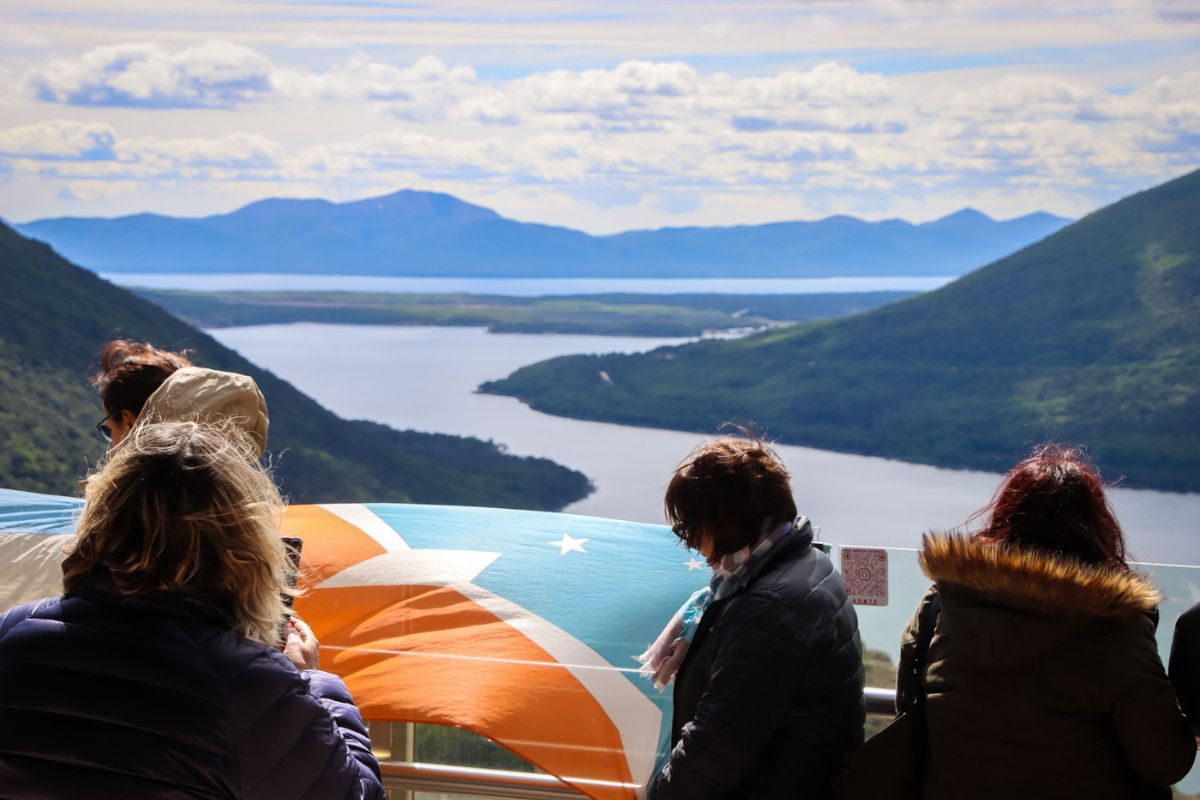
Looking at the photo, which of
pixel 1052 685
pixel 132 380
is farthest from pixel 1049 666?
pixel 132 380

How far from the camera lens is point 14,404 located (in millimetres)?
39406

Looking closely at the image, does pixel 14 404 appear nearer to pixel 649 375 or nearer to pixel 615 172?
pixel 649 375

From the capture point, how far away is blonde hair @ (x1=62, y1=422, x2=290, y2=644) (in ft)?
4.84

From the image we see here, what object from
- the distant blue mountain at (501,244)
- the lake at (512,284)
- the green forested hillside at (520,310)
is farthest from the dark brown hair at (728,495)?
the distant blue mountain at (501,244)

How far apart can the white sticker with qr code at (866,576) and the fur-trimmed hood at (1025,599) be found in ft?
2.61

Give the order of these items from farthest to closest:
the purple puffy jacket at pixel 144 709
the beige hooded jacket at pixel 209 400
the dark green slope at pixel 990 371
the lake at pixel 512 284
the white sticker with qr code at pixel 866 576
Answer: the lake at pixel 512 284 < the dark green slope at pixel 990 371 < the white sticker with qr code at pixel 866 576 < the beige hooded jacket at pixel 209 400 < the purple puffy jacket at pixel 144 709

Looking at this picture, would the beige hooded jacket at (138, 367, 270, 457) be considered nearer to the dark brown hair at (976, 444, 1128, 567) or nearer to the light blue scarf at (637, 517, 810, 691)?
the light blue scarf at (637, 517, 810, 691)

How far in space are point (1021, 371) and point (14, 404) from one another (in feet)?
131

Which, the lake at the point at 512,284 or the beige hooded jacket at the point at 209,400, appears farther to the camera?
the lake at the point at 512,284

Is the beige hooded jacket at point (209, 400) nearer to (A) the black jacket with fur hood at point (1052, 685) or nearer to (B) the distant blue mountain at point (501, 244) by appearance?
(A) the black jacket with fur hood at point (1052, 685)

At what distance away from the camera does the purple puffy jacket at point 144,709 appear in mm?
1425

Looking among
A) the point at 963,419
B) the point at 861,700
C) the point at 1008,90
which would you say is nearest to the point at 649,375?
the point at 963,419

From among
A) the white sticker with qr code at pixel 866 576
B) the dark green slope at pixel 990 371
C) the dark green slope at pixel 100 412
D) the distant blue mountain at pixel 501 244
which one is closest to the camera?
the white sticker with qr code at pixel 866 576

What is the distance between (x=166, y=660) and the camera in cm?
144
